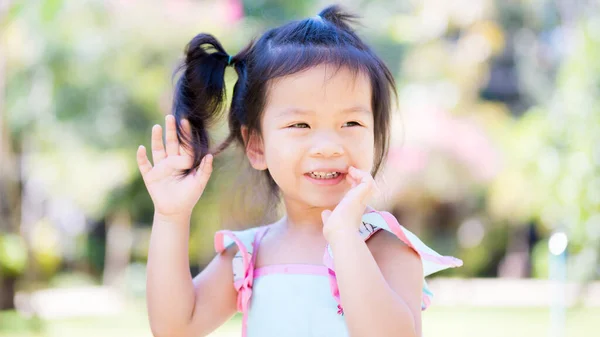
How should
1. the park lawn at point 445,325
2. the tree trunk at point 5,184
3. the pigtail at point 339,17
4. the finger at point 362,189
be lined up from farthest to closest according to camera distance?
1. the park lawn at point 445,325
2. the tree trunk at point 5,184
3. the pigtail at point 339,17
4. the finger at point 362,189

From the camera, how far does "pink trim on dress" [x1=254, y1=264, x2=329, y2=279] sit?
171cm

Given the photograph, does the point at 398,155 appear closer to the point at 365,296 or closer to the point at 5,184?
the point at 5,184

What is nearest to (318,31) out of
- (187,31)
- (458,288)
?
(187,31)

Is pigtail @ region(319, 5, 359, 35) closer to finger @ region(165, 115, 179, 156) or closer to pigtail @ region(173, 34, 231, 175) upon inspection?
pigtail @ region(173, 34, 231, 175)

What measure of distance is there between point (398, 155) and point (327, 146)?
916cm

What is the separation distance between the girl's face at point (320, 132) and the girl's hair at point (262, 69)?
0.04 meters

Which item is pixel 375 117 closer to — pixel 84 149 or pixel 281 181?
pixel 281 181

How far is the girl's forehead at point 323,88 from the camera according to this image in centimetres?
167

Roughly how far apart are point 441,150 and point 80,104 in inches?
196

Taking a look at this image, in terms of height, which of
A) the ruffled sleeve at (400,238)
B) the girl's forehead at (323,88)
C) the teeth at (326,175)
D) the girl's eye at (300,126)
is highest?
the girl's forehead at (323,88)

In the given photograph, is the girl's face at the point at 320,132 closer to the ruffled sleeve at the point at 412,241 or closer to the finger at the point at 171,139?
the ruffled sleeve at the point at 412,241

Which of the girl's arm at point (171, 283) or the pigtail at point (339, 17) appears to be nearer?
the girl's arm at point (171, 283)

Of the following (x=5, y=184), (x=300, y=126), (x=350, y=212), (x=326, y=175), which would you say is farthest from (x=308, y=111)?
(x=5, y=184)

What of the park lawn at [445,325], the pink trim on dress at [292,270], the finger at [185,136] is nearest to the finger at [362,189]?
the pink trim on dress at [292,270]
